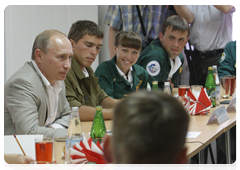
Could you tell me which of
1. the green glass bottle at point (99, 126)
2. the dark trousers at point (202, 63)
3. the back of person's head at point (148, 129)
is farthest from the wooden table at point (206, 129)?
the dark trousers at point (202, 63)

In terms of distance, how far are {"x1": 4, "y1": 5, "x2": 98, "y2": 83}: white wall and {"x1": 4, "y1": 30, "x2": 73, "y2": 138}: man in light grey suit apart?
6.66 ft

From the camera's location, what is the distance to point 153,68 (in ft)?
9.91

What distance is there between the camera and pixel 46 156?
949 mm

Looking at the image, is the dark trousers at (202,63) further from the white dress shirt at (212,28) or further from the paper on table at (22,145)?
the paper on table at (22,145)

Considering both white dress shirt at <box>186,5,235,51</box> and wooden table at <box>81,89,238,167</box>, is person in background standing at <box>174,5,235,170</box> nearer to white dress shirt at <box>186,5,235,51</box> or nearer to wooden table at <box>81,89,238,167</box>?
white dress shirt at <box>186,5,235,51</box>

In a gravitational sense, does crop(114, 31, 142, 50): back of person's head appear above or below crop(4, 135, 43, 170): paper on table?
above

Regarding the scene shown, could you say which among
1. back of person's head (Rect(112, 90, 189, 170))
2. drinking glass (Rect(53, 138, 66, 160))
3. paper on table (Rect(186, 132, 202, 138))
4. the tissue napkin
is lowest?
paper on table (Rect(186, 132, 202, 138))

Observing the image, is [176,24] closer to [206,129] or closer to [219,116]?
[219,116]

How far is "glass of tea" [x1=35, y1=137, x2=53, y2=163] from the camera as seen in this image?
0.95 m

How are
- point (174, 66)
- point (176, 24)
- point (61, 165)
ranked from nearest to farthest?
1. point (61, 165)
2. point (176, 24)
3. point (174, 66)

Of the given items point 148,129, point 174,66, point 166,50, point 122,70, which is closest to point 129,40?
point 122,70

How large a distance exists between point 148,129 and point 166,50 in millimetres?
2771

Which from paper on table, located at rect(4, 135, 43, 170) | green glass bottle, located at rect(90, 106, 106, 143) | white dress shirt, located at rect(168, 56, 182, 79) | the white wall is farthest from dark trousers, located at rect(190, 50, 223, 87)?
paper on table, located at rect(4, 135, 43, 170)

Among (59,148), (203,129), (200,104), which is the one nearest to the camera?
(59,148)
